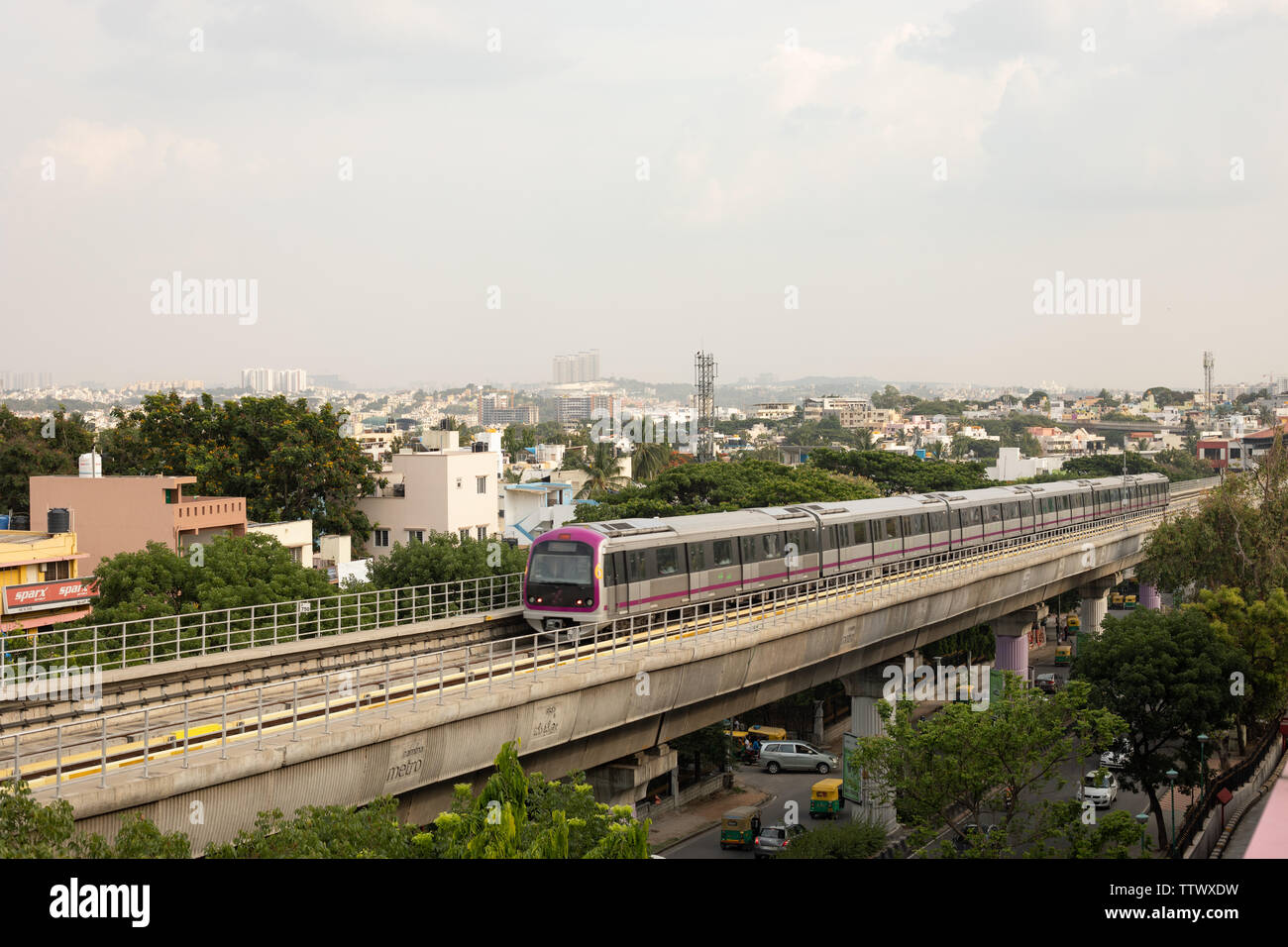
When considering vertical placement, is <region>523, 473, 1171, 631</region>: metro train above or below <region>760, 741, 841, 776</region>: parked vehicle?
above

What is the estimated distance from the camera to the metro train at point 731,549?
25062 mm

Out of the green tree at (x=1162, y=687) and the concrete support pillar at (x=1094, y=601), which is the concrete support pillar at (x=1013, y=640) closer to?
the concrete support pillar at (x=1094, y=601)

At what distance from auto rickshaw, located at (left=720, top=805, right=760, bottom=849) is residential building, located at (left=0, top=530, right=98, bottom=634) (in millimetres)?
19392

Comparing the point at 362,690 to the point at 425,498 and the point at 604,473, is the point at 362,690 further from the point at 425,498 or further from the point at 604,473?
the point at 604,473

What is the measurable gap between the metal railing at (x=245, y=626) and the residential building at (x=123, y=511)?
7431 mm

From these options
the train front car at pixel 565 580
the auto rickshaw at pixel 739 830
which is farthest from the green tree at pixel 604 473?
the train front car at pixel 565 580

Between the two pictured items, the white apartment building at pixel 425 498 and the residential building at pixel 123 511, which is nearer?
the residential building at pixel 123 511

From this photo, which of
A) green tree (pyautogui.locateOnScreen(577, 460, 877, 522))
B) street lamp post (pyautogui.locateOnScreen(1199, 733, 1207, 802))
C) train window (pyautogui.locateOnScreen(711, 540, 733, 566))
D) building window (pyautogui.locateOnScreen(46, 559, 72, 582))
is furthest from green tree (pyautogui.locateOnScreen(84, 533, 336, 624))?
green tree (pyautogui.locateOnScreen(577, 460, 877, 522))

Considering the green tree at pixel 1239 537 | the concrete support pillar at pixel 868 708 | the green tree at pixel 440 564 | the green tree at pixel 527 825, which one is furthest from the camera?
the green tree at pixel 1239 537

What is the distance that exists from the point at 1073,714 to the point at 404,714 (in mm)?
16291

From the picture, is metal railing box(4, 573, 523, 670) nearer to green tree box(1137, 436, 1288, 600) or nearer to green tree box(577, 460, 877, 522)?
green tree box(577, 460, 877, 522)

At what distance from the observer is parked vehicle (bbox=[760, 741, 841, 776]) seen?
45.2 m

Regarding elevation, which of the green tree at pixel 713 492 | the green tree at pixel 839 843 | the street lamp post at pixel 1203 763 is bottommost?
the green tree at pixel 839 843
